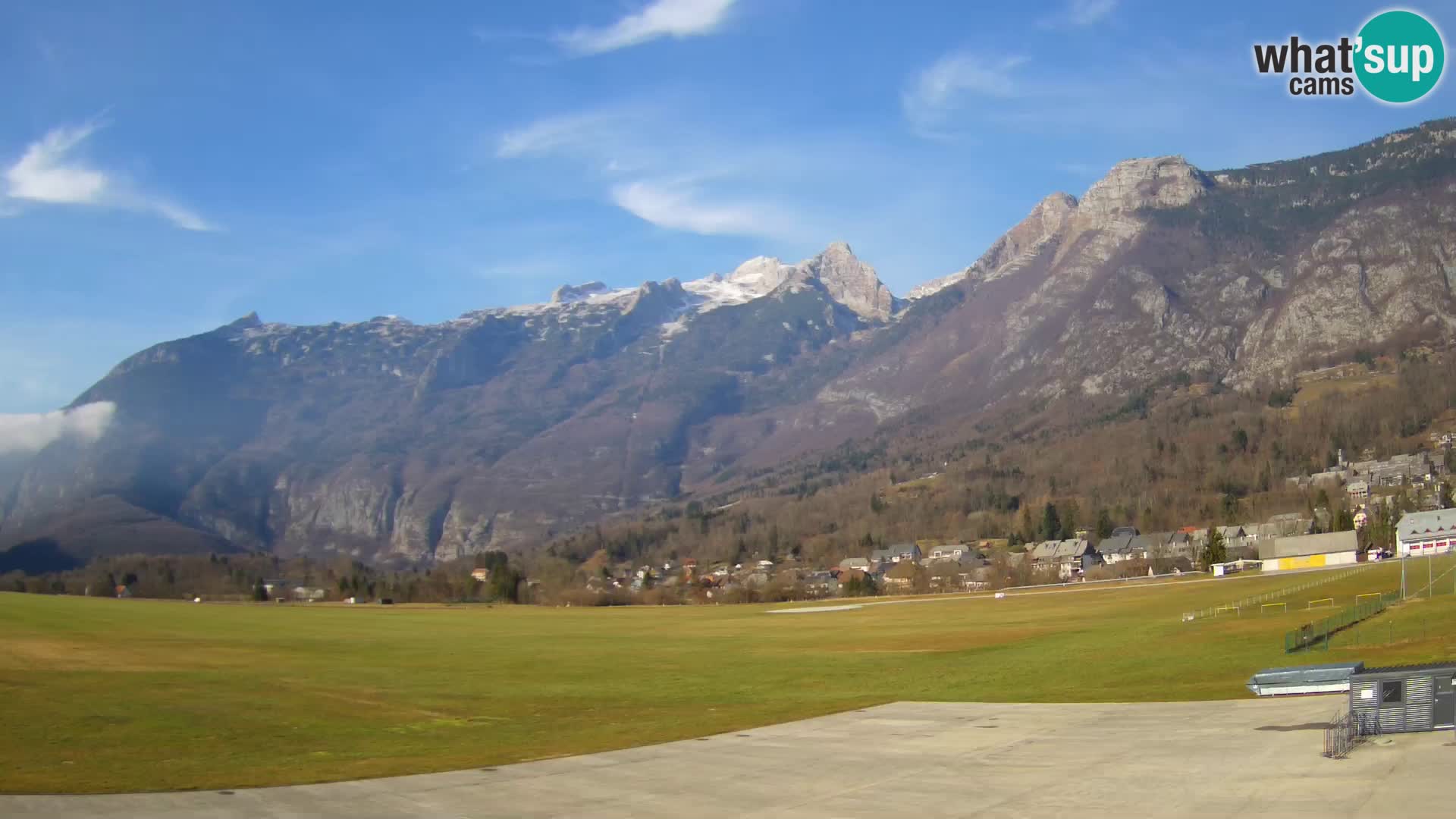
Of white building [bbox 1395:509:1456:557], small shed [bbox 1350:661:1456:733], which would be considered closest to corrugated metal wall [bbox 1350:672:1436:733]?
small shed [bbox 1350:661:1456:733]

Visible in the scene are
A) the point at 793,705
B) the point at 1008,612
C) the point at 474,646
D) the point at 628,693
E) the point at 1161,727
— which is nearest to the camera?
the point at 1161,727

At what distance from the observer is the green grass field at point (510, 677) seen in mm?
33094

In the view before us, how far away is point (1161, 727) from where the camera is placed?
106 ft

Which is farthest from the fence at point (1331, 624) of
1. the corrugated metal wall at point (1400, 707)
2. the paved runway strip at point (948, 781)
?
the corrugated metal wall at point (1400, 707)

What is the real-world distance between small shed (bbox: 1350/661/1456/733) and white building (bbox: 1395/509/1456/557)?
353ft

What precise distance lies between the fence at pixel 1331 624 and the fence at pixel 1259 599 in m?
7.71

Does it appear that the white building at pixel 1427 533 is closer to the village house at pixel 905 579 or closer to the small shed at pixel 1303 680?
the village house at pixel 905 579

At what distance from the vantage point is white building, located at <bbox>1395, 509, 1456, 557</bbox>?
12212 cm

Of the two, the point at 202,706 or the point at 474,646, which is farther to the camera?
the point at 474,646

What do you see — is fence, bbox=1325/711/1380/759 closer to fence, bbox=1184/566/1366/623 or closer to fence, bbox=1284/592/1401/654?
fence, bbox=1284/592/1401/654

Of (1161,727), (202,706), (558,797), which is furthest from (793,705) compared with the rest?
(202,706)

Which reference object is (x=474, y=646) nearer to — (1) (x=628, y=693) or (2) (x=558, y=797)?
(1) (x=628, y=693)

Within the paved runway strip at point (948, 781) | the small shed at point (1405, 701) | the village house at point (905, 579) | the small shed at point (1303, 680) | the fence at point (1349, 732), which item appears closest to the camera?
the paved runway strip at point (948, 781)

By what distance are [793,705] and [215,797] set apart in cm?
2295
